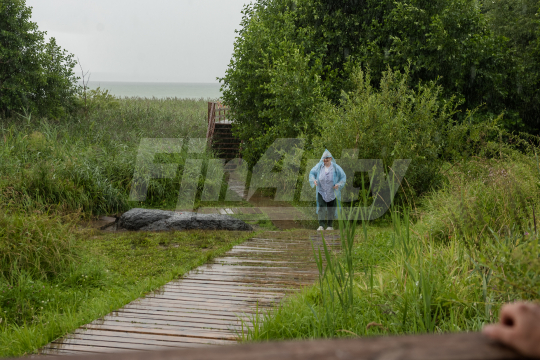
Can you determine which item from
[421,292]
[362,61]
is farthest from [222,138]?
[421,292]

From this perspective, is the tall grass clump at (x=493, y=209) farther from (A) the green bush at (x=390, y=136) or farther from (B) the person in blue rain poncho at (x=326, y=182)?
(A) the green bush at (x=390, y=136)

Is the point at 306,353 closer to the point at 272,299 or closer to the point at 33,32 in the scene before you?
the point at 272,299

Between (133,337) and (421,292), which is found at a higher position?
(421,292)

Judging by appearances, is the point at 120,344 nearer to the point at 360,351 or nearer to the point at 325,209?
the point at 360,351

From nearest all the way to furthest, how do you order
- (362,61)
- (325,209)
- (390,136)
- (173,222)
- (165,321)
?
(165,321) → (325,209) → (173,222) → (390,136) → (362,61)


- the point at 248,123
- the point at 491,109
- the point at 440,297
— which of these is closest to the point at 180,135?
the point at 248,123

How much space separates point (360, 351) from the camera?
72 centimetres

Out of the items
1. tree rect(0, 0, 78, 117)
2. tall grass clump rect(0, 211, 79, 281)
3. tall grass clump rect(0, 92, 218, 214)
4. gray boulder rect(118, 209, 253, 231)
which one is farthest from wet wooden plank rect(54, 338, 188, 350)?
tree rect(0, 0, 78, 117)

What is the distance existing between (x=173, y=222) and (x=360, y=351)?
9537 millimetres

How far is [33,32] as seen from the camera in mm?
16109

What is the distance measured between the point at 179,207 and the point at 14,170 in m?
4.04

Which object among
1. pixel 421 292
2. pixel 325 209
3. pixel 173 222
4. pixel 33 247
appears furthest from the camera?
pixel 173 222

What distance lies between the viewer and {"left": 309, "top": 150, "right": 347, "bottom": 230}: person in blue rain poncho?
9258mm

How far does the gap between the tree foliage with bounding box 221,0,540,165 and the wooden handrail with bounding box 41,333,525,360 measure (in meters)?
12.3
